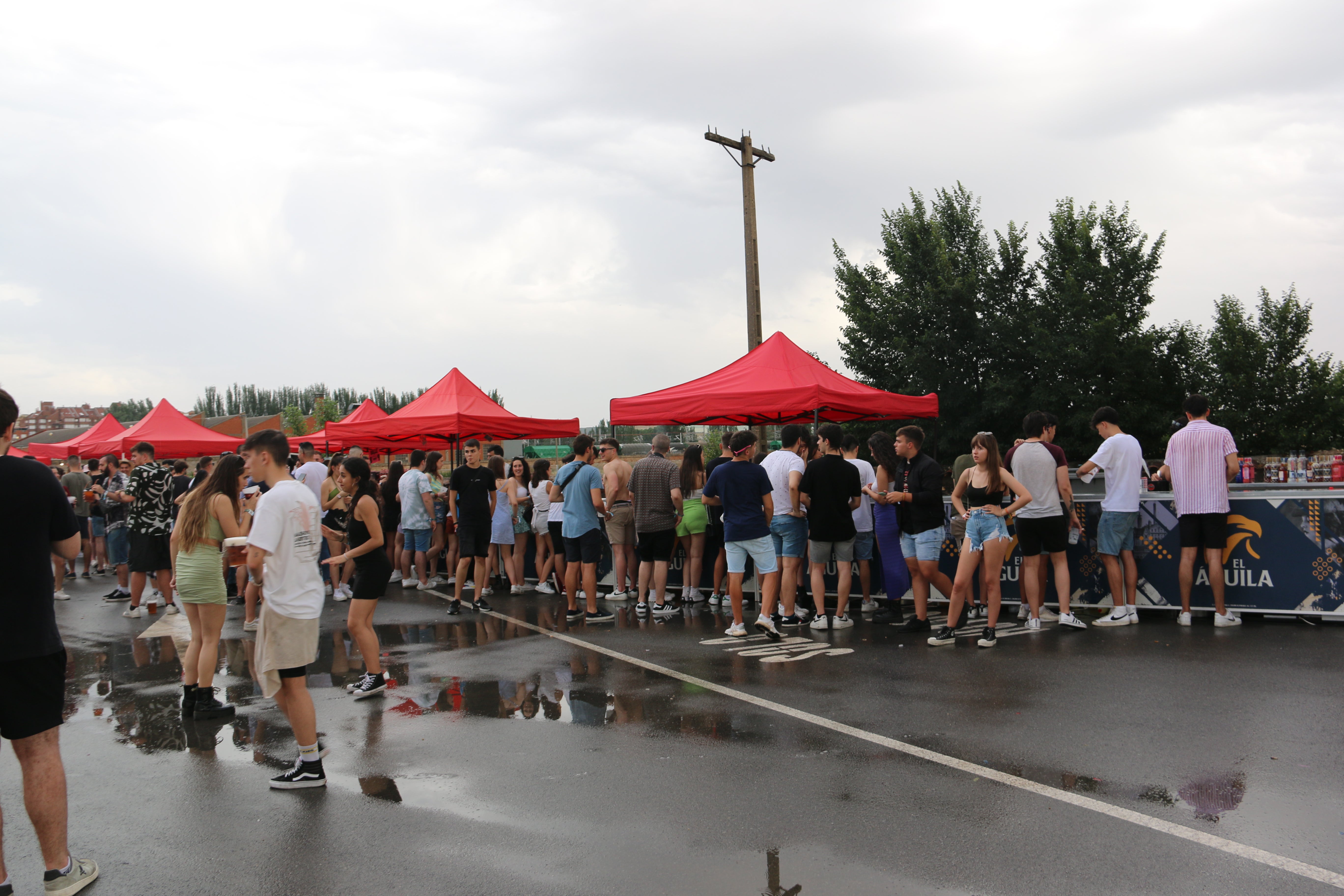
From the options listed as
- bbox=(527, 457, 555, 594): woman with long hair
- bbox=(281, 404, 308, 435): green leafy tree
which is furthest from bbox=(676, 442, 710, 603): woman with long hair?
bbox=(281, 404, 308, 435): green leafy tree

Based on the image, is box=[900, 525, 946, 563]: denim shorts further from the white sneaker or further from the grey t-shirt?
the white sneaker

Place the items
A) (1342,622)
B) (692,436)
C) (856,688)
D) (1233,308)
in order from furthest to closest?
(692,436) → (1233,308) → (1342,622) → (856,688)

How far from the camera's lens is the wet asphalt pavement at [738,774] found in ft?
11.7

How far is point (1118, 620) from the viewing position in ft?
26.9

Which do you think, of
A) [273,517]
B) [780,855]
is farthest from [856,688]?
[273,517]

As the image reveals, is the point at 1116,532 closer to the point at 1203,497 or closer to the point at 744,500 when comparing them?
the point at 1203,497

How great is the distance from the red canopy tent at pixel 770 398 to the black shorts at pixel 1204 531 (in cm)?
427

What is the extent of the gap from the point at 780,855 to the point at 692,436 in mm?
51510

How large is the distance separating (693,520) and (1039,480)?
3764mm

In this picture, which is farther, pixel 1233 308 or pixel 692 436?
pixel 692 436

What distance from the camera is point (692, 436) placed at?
181ft

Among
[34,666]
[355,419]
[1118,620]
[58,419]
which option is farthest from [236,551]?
[58,419]

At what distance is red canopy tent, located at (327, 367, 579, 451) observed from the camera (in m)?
14.4

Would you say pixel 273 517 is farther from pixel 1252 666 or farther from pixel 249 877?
pixel 1252 666
